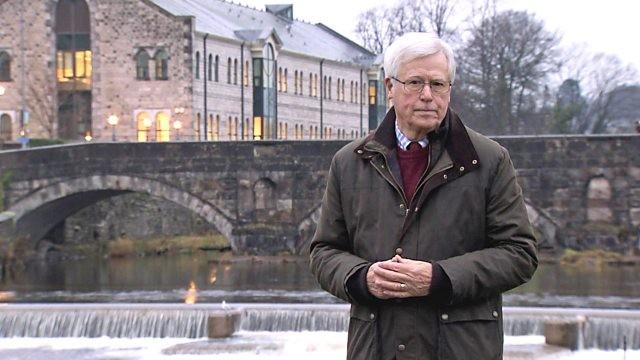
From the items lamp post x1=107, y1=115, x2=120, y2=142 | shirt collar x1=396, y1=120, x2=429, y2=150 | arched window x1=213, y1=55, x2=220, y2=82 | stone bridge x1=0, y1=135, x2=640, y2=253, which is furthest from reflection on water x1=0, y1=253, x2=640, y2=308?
shirt collar x1=396, y1=120, x2=429, y2=150

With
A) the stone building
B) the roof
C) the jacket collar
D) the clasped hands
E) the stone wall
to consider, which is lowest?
the stone wall

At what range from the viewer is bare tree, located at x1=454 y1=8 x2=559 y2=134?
73.1 meters

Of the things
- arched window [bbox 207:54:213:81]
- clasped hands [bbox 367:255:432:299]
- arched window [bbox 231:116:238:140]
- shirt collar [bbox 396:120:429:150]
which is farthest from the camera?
arched window [bbox 231:116:238:140]

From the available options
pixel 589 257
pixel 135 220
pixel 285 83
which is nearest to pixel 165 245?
pixel 135 220

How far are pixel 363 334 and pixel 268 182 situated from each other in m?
39.6

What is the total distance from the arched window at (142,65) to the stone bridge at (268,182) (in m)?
12.5

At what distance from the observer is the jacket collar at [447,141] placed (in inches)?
233

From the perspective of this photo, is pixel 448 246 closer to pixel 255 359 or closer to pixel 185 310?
pixel 255 359

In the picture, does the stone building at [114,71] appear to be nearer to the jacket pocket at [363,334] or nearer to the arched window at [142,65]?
the arched window at [142,65]

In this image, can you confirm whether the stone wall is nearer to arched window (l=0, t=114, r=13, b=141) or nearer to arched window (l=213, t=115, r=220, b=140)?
arched window (l=213, t=115, r=220, b=140)

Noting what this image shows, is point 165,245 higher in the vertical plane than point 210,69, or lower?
lower

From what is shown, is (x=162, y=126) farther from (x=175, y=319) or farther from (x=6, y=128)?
(x=175, y=319)

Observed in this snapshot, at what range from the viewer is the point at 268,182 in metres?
45.5

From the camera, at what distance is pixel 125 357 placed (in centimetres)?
2405
